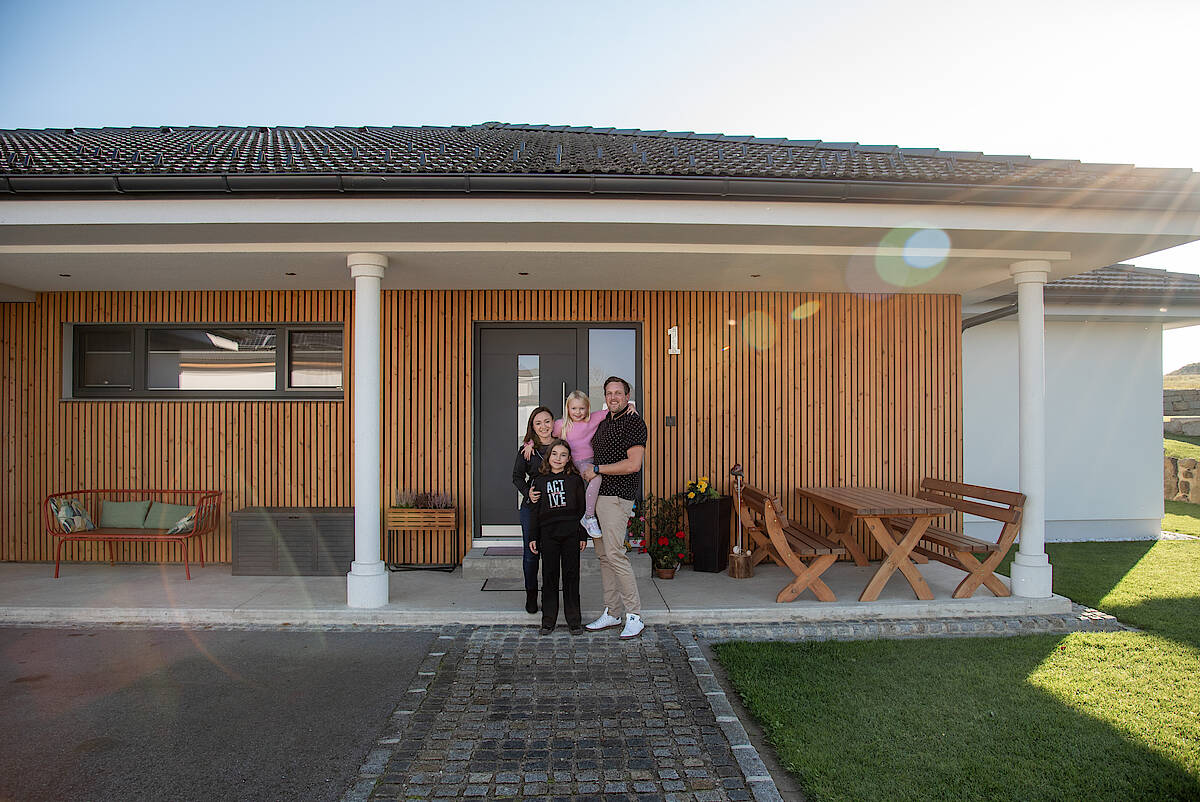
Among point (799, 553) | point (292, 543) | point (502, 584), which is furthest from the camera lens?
point (292, 543)

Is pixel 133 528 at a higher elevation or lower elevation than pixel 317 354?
lower

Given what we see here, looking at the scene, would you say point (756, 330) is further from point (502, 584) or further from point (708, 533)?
point (502, 584)

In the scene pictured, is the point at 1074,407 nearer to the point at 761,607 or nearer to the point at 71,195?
the point at 761,607

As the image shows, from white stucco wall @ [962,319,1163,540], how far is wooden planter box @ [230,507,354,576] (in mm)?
7477

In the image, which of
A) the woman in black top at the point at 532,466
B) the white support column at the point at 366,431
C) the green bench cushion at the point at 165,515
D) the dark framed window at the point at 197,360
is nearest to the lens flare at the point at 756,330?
the woman in black top at the point at 532,466

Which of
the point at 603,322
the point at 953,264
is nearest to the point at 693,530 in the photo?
the point at 603,322

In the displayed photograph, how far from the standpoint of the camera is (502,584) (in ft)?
19.8

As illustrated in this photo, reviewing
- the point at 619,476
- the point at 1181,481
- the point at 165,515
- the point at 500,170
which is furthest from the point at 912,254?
the point at 1181,481

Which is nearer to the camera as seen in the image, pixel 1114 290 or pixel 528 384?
pixel 528 384

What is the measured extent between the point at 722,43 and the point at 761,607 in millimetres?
5465

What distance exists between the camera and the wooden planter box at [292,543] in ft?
20.7

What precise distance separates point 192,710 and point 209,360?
171 inches

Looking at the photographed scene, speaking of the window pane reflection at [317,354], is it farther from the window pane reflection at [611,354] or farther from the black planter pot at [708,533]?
the black planter pot at [708,533]

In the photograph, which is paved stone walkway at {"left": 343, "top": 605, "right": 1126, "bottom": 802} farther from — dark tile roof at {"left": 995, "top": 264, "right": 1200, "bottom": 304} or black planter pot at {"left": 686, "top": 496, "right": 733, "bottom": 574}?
dark tile roof at {"left": 995, "top": 264, "right": 1200, "bottom": 304}
